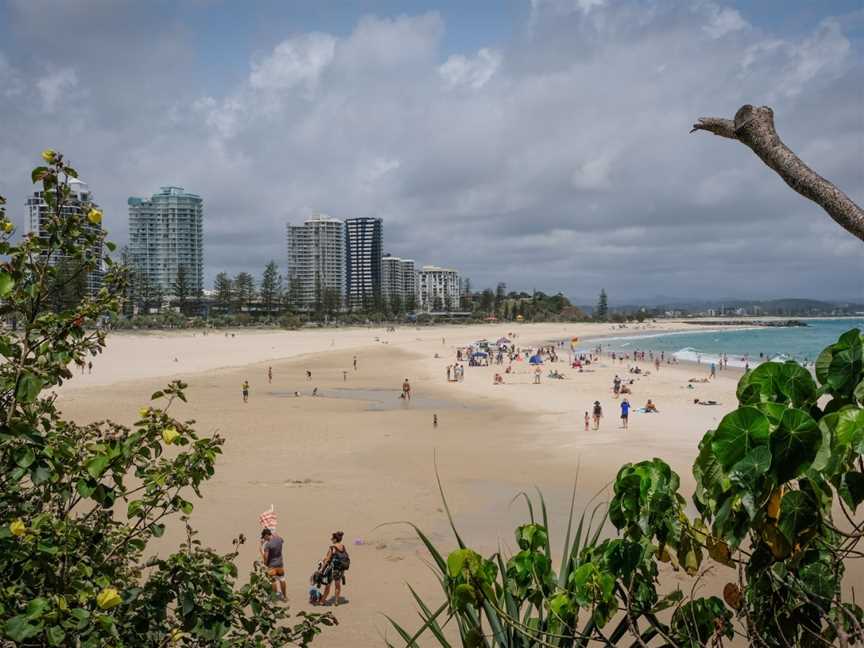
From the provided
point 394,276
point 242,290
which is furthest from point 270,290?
point 394,276

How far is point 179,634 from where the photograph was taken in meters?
2.30

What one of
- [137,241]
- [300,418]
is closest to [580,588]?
[300,418]

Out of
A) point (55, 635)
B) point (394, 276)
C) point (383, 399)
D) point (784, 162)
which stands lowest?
point (383, 399)

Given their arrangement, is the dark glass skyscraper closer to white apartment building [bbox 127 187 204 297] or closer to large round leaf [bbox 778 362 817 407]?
white apartment building [bbox 127 187 204 297]

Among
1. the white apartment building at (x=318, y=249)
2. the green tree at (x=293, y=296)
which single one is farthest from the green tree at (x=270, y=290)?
the white apartment building at (x=318, y=249)

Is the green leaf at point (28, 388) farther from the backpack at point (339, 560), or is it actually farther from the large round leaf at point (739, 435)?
the backpack at point (339, 560)

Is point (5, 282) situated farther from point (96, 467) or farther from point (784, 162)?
point (784, 162)

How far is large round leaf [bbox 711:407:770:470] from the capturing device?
4.13ft

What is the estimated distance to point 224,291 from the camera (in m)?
108

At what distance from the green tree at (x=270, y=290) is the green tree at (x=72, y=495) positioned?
361 ft

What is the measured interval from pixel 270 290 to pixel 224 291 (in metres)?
7.44

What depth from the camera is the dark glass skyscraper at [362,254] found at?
579 feet

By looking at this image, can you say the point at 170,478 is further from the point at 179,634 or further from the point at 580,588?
the point at 580,588

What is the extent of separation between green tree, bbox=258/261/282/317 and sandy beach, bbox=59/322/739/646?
7188cm
